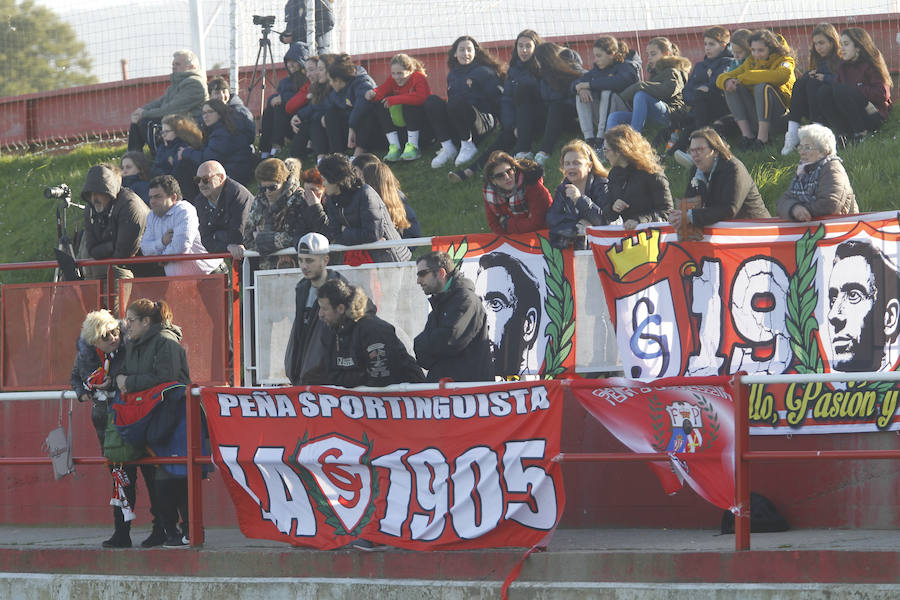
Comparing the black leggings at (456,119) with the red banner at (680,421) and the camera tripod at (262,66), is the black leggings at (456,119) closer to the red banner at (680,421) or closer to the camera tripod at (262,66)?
the camera tripod at (262,66)

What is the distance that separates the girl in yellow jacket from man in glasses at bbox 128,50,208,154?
7028mm

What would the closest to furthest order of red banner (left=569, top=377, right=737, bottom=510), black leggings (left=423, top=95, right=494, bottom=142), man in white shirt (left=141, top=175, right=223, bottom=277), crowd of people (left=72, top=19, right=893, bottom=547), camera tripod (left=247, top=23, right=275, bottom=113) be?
red banner (left=569, top=377, right=737, bottom=510) < crowd of people (left=72, top=19, right=893, bottom=547) < man in white shirt (left=141, top=175, right=223, bottom=277) < black leggings (left=423, top=95, right=494, bottom=142) < camera tripod (left=247, top=23, right=275, bottom=113)

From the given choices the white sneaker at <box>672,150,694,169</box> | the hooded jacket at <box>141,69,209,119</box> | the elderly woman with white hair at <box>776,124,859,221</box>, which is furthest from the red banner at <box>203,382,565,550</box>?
the hooded jacket at <box>141,69,209,119</box>

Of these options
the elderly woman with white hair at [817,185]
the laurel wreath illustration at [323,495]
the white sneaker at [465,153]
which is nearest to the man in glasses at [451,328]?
A: the laurel wreath illustration at [323,495]

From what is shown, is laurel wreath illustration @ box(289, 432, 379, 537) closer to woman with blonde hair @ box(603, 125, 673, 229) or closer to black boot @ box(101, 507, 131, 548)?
black boot @ box(101, 507, 131, 548)

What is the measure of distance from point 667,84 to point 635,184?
4.34 m

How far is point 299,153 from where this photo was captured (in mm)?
16453

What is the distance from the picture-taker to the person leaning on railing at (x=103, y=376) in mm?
9898

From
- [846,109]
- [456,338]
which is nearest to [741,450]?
[456,338]

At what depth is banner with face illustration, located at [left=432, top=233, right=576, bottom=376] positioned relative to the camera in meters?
9.91

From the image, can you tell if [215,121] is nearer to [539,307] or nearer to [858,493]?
[539,307]

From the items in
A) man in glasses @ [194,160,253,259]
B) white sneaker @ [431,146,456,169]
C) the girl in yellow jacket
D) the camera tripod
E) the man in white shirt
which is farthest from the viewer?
the camera tripod

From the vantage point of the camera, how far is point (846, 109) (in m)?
13.1

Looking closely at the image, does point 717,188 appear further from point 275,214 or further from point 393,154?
point 393,154
